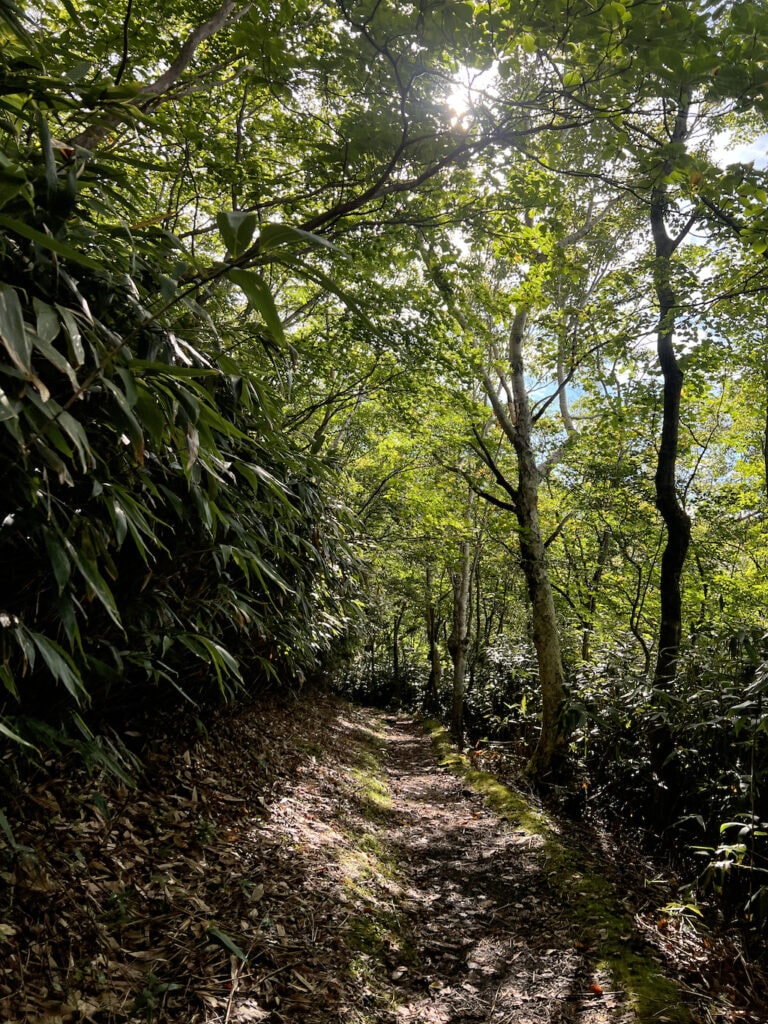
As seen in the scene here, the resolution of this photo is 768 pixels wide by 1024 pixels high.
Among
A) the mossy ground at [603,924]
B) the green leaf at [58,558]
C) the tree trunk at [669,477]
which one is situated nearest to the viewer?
the green leaf at [58,558]

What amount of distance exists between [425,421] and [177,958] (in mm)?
7016

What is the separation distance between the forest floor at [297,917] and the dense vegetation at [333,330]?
370 mm

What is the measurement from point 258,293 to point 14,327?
0.46 metres

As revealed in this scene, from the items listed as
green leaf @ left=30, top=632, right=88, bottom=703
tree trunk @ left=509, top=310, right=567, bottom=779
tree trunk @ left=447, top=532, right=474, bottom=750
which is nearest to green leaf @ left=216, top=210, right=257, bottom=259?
green leaf @ left=30, top=632, right=88, bottom=703

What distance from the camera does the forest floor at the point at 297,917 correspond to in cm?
160

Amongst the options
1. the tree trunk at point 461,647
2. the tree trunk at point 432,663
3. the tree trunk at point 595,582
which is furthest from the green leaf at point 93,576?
the tree trunk at point 432,663

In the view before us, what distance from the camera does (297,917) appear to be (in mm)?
Answer: 2293

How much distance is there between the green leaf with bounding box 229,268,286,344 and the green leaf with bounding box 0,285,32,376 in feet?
1.30

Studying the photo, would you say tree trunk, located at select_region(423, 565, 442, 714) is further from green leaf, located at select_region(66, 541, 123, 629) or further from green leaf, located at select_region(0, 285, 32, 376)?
green leaf, located at select_region(0, 285, 32, 376)

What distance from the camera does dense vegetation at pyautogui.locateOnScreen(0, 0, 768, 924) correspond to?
1350 millimetres

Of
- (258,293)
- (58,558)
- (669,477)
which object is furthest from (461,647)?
(258,293)

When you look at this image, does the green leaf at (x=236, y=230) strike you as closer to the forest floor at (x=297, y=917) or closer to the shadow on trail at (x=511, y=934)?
the forest floor at (x=297, y=917)

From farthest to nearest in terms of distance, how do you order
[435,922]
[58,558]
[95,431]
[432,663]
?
[432,663]
[435,922]
[95,431]
[58,558]

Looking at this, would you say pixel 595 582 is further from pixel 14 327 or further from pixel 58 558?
pixel 14 327
